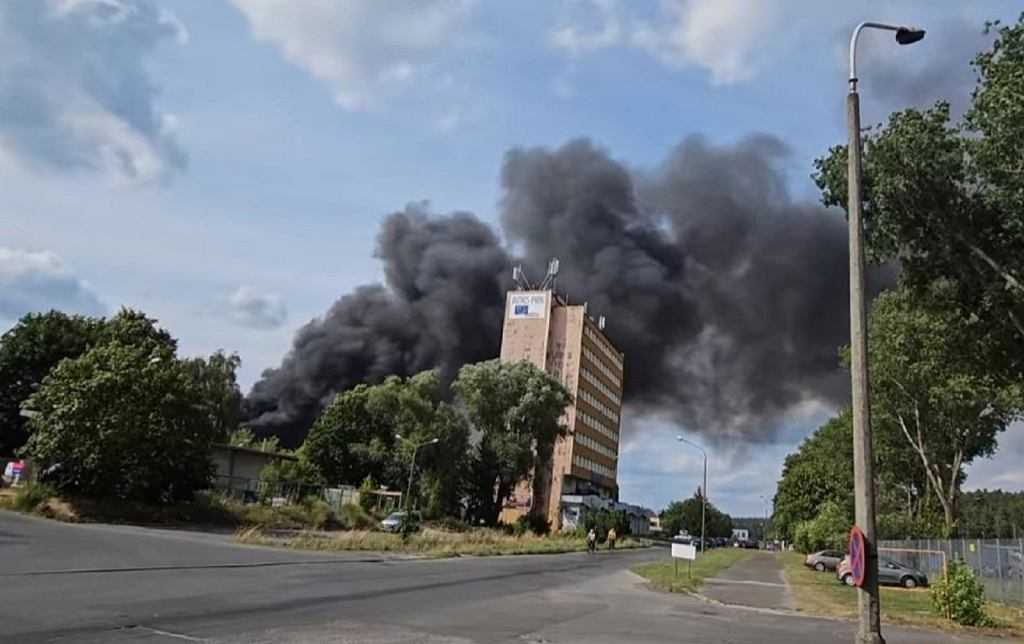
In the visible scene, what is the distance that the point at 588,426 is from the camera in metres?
116

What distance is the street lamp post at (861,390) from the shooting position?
24.0ft

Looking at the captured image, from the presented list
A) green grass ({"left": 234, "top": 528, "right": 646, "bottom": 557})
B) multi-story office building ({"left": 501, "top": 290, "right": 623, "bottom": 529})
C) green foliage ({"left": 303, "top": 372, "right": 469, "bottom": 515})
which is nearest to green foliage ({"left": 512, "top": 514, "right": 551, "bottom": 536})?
green foliage ({"left": 303, "top": 372, "right": 469, "bottom": 515})

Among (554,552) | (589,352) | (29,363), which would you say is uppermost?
(589,352)

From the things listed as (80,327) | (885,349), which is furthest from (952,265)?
(80,327)

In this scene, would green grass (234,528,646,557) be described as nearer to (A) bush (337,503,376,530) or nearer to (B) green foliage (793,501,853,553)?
(A) bush (337,503,376,530)

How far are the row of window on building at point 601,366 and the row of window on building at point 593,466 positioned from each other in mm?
14486

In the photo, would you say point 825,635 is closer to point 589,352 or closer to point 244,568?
point 244,568

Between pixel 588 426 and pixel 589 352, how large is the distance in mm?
10979

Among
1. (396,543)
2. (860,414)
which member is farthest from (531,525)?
(860,414)

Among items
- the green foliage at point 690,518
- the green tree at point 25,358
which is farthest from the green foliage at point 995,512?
the green tree at point 25,358

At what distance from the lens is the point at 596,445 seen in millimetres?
121562

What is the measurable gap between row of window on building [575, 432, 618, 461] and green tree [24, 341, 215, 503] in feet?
241

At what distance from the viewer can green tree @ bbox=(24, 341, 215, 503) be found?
3738 cm

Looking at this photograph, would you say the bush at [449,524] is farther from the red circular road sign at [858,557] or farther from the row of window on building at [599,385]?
the red circular road sign at [858,557]
